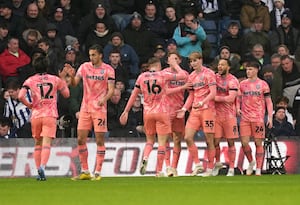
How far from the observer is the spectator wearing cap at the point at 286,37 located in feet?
104

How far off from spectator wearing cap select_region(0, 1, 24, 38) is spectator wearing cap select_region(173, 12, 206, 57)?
403cm

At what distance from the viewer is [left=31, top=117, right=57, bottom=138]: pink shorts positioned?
22.2 metres

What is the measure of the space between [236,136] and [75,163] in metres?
3.85

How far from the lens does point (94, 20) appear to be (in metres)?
30.2

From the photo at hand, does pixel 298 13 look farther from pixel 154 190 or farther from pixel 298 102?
pixel 154 190

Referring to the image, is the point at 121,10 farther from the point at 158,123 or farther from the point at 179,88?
the point at 158,123

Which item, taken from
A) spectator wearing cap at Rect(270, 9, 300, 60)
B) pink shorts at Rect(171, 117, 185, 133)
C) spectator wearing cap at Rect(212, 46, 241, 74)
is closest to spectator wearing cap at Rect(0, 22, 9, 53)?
spectator wearing cap at Rect(212, 46, 241, 74)

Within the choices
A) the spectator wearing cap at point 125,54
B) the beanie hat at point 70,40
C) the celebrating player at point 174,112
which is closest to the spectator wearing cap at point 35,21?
the beanie hat at point 70,40

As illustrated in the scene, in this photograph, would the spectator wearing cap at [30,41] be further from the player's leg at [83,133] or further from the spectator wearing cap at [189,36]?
the player's leg at [83,133]

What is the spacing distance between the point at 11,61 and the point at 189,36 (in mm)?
4549

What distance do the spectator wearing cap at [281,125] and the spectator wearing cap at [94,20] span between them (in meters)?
5.33

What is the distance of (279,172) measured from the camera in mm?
26531

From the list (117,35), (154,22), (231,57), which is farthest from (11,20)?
(231,57)

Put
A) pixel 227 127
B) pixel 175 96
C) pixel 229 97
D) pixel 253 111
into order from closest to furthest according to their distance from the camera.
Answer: pixel 229 97, pixel 175 96, pixel 227 127, pixel 253 111
